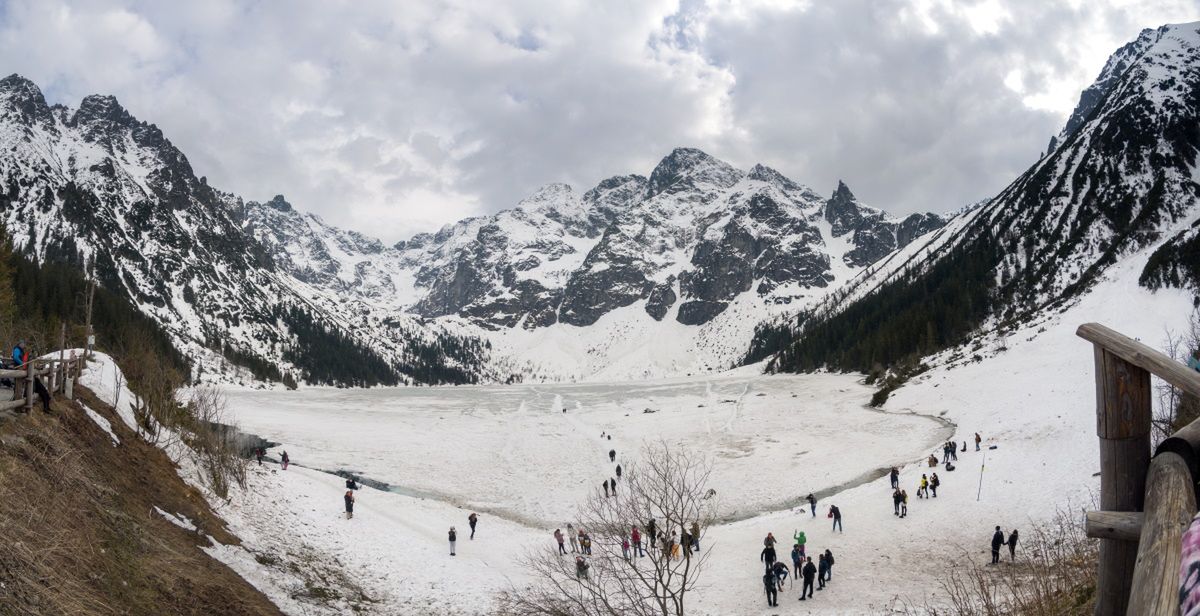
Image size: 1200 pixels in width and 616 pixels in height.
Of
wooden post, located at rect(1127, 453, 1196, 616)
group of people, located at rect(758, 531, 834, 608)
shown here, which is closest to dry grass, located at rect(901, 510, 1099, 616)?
group of people, located at rect(758, 531, 834, 608)

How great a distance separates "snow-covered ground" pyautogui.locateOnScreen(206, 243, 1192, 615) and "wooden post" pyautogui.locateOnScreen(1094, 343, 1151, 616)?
19.1m

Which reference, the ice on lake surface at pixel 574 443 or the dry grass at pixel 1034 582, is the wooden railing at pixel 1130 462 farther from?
the ice on lake surface at pixel 574 443

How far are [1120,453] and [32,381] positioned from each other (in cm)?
1996

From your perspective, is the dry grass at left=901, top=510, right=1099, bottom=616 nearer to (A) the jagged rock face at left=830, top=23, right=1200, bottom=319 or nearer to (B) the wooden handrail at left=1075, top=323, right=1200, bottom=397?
(B) the wooden handrail at left=1075, top=323, right=1200, bottom=397

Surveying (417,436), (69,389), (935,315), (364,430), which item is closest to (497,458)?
(417,436)

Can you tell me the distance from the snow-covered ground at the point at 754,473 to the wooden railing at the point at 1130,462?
63.0 feet

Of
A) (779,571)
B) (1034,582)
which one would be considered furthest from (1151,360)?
(779,571)

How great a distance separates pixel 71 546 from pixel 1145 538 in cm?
1451

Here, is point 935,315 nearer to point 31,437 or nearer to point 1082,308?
point 1082,308

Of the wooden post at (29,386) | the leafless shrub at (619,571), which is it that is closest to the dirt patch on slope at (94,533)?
the wooden post at (29,386)

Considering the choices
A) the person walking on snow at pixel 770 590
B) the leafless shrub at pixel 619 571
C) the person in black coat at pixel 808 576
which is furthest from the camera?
the person in black coat at pixel 808 576

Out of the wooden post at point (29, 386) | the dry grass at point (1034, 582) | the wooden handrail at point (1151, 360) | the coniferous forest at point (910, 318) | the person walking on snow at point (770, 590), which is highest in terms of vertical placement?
the coniferous forest at point (910, 318)

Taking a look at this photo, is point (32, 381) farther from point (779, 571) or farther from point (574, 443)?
point (574, 443)

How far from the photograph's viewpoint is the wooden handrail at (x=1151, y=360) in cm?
319
